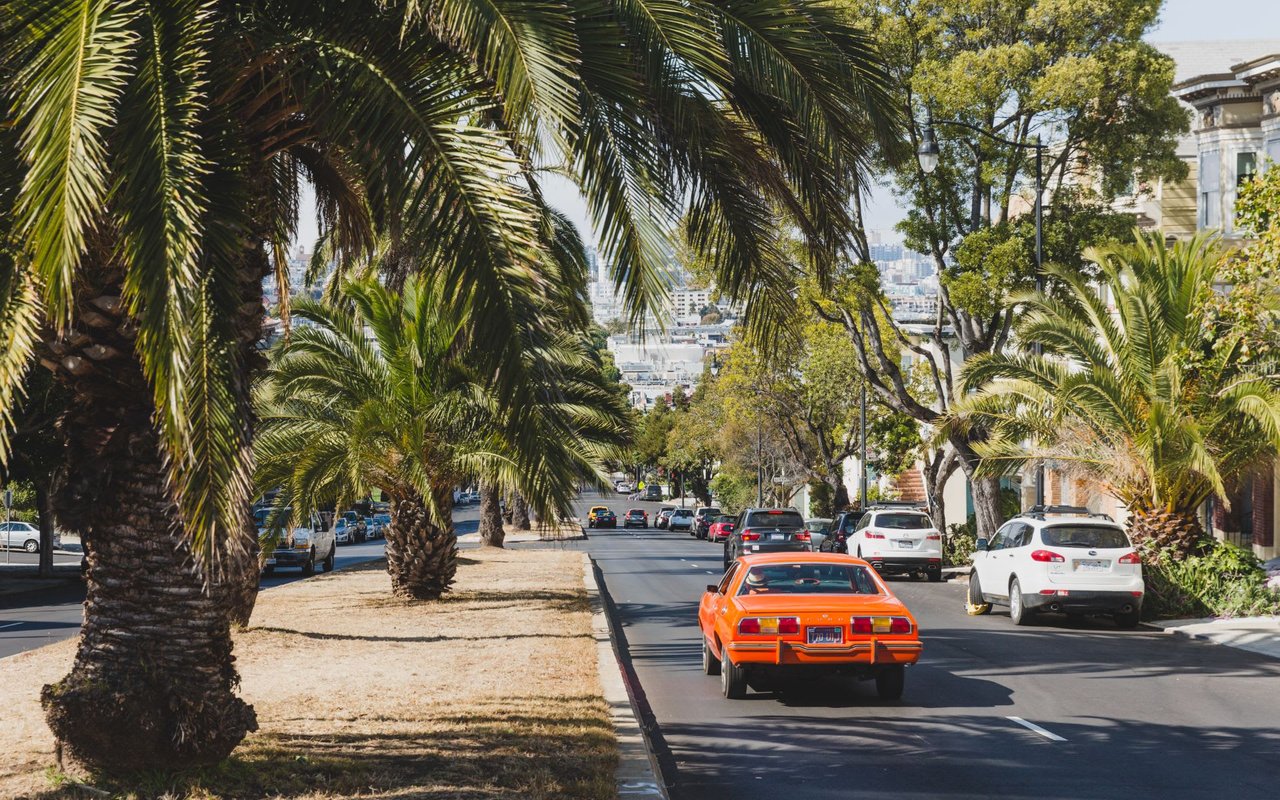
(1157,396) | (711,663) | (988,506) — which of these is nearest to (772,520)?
(988,506)

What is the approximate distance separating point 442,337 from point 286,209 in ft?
31.4

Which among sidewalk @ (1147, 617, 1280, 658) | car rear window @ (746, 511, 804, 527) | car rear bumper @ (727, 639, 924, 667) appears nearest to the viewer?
car rear bumper @ (727, 639, 924, 667)

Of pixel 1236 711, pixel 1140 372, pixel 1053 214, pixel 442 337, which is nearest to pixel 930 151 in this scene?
pixel 1053 214

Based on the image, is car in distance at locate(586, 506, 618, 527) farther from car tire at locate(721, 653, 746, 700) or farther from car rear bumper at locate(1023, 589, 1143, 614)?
car tire at locate(721, 653, 746, 700)

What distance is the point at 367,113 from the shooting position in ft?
24.2

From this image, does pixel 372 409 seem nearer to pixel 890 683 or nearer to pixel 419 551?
pixel 419 551

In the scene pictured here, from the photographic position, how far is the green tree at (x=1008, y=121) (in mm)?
31719

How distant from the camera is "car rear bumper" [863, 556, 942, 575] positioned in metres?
32.2

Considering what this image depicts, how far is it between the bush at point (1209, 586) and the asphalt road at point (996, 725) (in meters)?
2.15

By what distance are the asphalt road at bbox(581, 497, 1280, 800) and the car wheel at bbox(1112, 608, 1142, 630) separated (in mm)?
570

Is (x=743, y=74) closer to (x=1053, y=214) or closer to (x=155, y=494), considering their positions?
(x=155, y=494)

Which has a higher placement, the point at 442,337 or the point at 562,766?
the point at 442,337

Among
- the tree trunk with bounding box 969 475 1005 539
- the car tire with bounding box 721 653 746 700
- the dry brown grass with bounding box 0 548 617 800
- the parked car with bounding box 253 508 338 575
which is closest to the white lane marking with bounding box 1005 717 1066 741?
the car tire with bounding box 721 653 746 700

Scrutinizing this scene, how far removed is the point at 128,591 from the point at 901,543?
2604 centimetres
